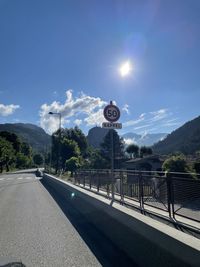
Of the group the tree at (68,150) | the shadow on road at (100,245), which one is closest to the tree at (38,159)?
the tree at (68,150)

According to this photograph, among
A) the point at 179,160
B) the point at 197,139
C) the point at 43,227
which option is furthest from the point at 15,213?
the point at 197,139

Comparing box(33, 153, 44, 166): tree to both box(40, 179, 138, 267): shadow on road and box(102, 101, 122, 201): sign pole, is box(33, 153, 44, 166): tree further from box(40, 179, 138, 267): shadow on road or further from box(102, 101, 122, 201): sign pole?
box(40, 179, 138, 267): shadow on road

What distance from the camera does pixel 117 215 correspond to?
6.81 metres

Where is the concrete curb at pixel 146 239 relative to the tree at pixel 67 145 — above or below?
below

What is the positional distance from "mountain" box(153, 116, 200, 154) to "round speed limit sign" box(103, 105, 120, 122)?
91.6 m

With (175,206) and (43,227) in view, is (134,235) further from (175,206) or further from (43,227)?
(43,227)

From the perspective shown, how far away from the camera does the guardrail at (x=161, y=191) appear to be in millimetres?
5434

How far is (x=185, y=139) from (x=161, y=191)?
4757 inches

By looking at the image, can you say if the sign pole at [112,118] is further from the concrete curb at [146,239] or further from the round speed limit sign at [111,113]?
the concrete curb at [146,239]

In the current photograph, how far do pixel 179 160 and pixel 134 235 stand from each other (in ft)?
71.2

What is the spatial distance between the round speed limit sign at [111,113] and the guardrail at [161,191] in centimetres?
171

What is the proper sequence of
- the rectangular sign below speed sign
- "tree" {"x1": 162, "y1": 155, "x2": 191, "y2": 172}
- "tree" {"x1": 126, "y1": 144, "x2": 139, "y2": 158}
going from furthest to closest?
"tree" {"x1": 126, "y1": 144, "x2": 139, "y2": 158}, "tree" {"x1": 162, "y1": 155, "x2": 191, "y2": 172}, the rectangular sign below speed sign

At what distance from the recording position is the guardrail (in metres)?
5.43

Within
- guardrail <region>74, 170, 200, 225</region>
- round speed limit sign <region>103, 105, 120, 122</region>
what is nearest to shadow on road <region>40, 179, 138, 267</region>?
guardrail <region>74, 170, 200, 225</region>
